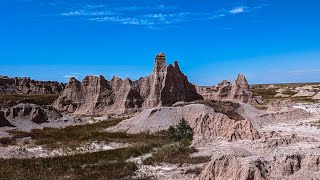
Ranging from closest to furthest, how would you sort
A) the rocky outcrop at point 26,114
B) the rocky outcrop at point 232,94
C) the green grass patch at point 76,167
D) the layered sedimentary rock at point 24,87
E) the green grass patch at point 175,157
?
the green grass patch at point 76,167 → the green grass patch at point 175,157 → the rocky outcrop at point 26,114 → the rocky outcrop at point 232,94 → the layered sedimentary rock at point 24,87

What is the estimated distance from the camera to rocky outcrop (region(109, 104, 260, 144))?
30297 millimetres

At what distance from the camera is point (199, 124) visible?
34531 millimetres

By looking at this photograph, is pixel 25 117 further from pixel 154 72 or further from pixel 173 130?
pixel 173 130

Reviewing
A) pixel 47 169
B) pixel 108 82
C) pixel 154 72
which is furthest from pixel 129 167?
pixel 108 82

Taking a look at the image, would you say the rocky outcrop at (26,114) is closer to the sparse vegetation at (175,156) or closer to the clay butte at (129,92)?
the clay butte at (129,92)

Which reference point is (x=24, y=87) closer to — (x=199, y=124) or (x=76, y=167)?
(x=199, y=124)

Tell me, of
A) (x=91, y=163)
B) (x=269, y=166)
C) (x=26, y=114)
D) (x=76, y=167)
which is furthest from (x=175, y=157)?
(x=26, y=114)

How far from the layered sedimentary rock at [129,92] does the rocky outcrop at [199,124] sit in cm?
1931

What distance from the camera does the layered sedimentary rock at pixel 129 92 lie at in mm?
65062

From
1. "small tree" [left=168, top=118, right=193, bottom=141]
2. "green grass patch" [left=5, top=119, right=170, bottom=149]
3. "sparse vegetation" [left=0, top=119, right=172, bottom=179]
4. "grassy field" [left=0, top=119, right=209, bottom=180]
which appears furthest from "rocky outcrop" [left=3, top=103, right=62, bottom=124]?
"small tree" [left=168, top=118, right=193, bottom=141]

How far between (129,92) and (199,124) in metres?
33.2

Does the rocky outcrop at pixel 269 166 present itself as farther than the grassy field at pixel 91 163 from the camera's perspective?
No

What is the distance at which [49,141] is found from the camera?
34531 millimetres

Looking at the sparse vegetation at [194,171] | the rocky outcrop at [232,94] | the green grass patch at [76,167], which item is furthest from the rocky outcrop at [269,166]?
the rocky outcrop at [232,94]
